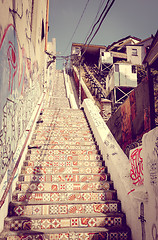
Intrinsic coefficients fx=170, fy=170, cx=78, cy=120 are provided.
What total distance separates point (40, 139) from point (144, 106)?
123 inches

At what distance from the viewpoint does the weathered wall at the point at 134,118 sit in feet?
14.3

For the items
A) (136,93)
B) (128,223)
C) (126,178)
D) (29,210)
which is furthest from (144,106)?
(29,210)

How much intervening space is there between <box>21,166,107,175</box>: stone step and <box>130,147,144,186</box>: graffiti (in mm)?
1038

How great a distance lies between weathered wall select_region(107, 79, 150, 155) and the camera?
4.35 metres

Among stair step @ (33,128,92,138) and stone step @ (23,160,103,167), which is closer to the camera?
stone step @ (23,160,103,167)

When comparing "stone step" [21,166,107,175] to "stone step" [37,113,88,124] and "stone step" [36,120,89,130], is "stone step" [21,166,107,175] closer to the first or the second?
"stone step" [36,120,89,130]

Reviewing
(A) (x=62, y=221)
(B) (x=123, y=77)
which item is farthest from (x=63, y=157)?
(B) (x=123, y=77)

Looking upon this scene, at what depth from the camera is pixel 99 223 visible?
9.48 feet

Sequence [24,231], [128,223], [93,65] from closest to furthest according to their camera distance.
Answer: [24,231], [128,223], [93,65]

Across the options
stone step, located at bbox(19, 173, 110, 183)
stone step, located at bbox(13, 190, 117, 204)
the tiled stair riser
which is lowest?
the tiled stair riser

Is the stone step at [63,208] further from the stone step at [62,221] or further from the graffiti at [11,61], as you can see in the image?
the graffiti at [11,61]

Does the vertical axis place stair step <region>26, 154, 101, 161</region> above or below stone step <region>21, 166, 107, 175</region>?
above

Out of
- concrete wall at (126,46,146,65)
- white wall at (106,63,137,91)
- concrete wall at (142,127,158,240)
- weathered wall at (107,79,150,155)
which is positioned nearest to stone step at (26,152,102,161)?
weathered wall at (107,79,150,155)

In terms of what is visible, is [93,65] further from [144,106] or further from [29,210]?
[29,210]
